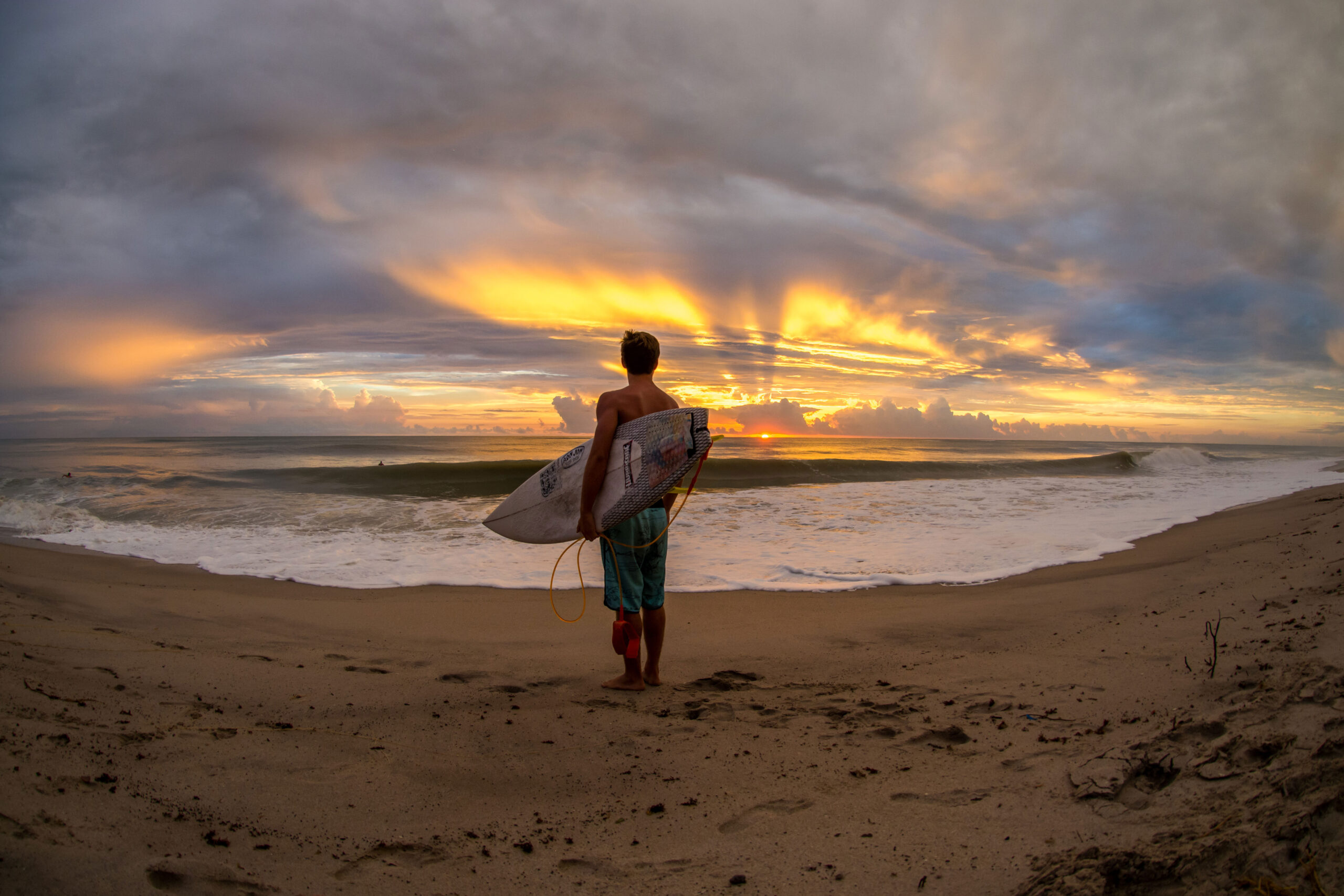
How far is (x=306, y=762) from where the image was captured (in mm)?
2471

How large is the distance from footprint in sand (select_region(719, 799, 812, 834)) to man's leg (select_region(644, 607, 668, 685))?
1.37 metres

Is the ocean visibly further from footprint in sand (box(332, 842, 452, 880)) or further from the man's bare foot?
footprint in sand (box(332, 842, 452, 880))

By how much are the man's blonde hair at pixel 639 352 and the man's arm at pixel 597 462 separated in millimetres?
244

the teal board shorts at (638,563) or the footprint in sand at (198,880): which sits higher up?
the teal board shorts at (638,563)

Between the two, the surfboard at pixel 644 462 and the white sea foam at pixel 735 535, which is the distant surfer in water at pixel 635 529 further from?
the white sea foam at pixel 735 535

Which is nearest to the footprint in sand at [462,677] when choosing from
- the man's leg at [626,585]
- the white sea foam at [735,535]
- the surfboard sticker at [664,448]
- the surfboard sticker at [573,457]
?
the man's leg at [626,585]

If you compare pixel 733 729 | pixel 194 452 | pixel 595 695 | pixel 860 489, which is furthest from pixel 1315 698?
pixel 194 452

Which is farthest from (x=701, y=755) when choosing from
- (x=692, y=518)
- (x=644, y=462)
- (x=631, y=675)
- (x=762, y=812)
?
(x=692, y=518)

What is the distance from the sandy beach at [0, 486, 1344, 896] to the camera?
173cm

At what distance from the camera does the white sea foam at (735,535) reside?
6613 mm

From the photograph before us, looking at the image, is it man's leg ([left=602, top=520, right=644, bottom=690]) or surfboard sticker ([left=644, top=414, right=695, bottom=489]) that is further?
man's leg ([left=602, top=520, right=644, bottom=690])

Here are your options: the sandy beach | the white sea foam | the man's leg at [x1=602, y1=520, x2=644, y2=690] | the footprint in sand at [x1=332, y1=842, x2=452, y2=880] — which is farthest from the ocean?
the footprint in sand at [x1=332, y1=842, x2=452, y2=880]

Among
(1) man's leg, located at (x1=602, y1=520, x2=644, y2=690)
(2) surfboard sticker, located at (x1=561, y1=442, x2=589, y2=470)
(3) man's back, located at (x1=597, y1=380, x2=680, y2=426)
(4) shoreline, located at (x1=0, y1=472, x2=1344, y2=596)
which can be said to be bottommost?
(4) shoreline, located at (x1=0, y1=472, x2=1344, y2=596)

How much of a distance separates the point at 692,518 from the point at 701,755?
7.69m
